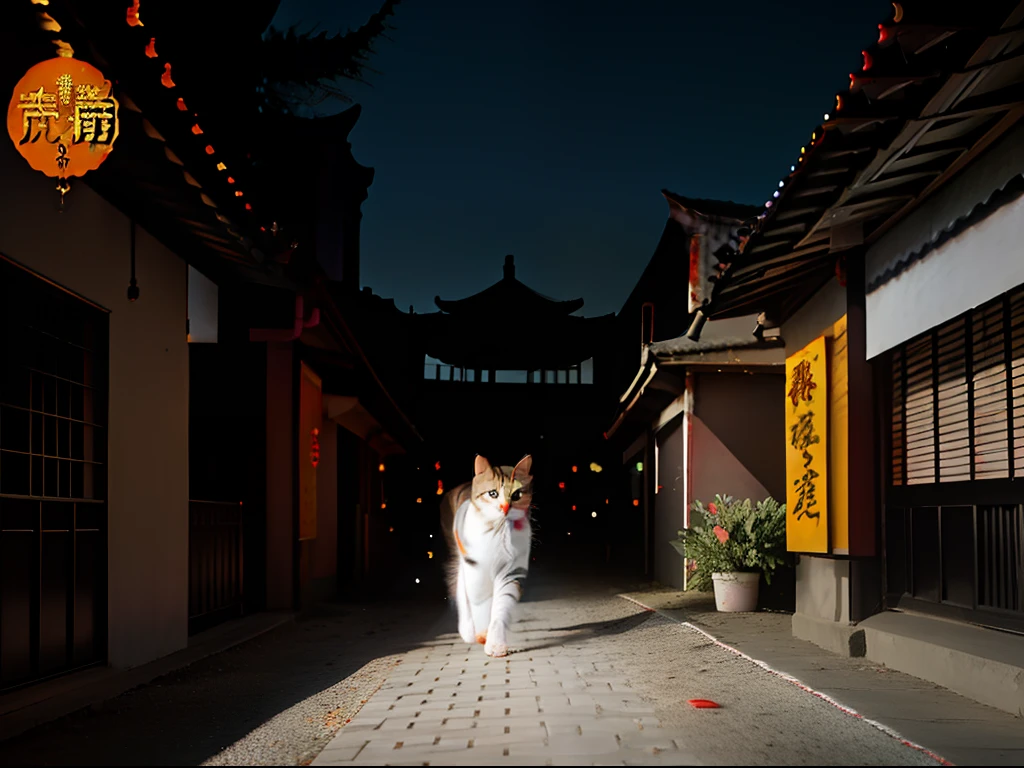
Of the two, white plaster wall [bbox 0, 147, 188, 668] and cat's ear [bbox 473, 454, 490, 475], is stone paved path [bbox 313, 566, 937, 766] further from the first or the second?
white plaster wall [bbox 0, 147, 188, 668]

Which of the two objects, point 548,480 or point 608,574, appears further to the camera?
point 548,480

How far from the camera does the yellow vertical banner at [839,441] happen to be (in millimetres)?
8930

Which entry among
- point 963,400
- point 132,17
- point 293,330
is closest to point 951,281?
point 963,400

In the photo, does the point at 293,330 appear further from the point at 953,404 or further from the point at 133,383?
the point at 953,404

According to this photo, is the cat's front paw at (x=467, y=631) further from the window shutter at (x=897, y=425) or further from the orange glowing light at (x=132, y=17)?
the orange glowing light at (x=132, y=17)

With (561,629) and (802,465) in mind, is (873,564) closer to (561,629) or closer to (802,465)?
(802,465)

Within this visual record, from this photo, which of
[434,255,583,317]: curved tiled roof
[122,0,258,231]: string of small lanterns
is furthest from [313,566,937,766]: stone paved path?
[434,255,583,317]: curved tiled roof

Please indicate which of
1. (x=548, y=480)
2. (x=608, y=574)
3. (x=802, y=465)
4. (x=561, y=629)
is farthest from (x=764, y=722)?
(x=548, y=480)

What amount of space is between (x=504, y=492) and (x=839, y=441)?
11.1 feet

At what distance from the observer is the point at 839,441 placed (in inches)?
362

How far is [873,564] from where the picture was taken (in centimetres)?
895

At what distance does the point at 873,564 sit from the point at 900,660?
1.44m

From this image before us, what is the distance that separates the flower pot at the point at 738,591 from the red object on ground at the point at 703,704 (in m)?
6.16

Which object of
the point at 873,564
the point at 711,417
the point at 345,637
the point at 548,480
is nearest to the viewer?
the point at 873,564
